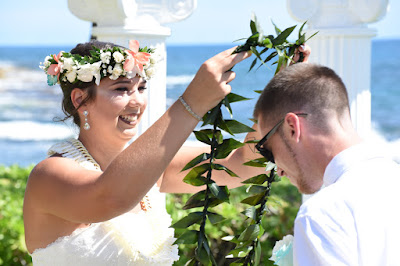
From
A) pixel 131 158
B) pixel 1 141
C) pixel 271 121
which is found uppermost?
pixel 271 121

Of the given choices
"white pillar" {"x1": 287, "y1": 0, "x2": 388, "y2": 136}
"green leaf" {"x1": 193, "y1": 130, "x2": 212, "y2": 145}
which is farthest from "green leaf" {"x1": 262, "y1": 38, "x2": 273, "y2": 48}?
"white pillar" {"x1": 287, "y1": 0, "x2": 388, "y2": 136}

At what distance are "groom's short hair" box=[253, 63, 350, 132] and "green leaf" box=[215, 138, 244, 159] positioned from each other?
20cm

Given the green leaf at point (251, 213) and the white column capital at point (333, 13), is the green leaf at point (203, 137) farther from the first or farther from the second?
the white column capital at point (333, 13)

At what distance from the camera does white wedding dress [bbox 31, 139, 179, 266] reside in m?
2.72

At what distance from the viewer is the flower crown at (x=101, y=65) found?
106 inches

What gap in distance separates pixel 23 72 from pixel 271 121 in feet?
131

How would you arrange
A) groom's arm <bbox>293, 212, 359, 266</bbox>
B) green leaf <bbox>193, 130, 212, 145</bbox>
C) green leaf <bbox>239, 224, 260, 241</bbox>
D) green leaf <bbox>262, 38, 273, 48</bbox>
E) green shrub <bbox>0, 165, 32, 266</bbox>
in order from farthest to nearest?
green shrub <bbox>0, 165, 32, 266</bbox>
green leaf <bbox>239, 224, 260, 241</bbox>
green leaf <bbox>193, 130, 212, 145</bbox>
green leaf <bbox>262, 38, 273, 48</bbox>
groom's arm <bbox>293, 212, 359, 266</bbox>

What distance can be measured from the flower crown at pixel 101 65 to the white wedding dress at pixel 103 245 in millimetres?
330

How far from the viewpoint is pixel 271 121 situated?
2039 millimetres

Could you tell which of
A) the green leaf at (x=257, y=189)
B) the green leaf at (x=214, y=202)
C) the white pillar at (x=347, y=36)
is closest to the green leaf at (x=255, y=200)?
the green leaf at (x=257, y=189)

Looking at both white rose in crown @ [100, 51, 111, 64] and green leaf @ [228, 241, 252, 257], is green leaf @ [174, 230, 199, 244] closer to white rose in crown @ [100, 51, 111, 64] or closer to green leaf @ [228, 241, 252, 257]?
green leaf @ [228, 241, 252, 257]

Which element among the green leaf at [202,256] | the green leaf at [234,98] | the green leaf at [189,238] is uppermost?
the green leaf at [234,98]

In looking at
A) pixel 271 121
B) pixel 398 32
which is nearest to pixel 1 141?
pixel 271 121

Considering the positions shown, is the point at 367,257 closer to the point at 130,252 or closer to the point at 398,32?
the point at 130,252
